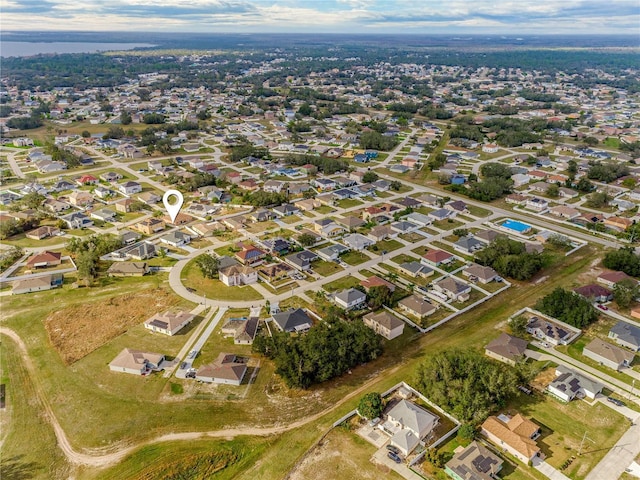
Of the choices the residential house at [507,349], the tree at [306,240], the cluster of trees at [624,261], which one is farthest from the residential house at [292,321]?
the cluster of trees at [624,261]

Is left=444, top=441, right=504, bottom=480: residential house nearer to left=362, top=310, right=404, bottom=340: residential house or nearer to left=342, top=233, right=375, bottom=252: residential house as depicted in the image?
left=362, top=310, right=404, bottom=340: residential house

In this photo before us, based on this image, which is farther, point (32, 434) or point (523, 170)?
point (523, 170)

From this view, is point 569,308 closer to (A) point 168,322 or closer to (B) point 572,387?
(B) point 572,387

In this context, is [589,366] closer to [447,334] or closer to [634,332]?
[634,332]

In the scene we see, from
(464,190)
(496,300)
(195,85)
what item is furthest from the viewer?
(195,85)

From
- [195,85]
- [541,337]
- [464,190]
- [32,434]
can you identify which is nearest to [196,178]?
[464,190]

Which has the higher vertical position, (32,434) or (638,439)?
(638,439)

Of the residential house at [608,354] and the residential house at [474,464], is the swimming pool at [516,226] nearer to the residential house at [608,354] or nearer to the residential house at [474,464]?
the residential house at [608,354]
